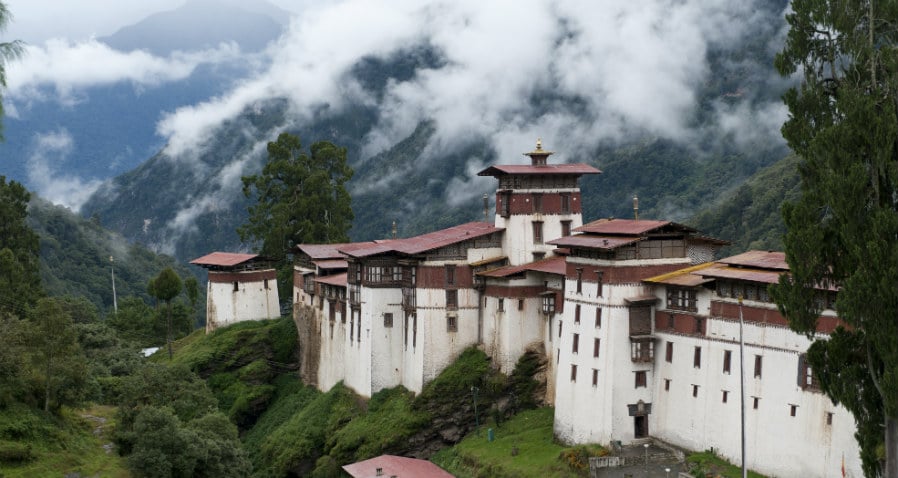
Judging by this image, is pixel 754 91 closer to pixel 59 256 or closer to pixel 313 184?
pixel 313 184

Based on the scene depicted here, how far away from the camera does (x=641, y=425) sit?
169ft

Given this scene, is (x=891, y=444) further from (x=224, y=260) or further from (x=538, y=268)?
(x=224, y=260)

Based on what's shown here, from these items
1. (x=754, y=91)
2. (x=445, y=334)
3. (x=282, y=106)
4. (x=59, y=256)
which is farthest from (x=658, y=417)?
(x=282, y=106)

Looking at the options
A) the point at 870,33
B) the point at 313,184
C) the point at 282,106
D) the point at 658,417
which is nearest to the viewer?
the point at 870,33

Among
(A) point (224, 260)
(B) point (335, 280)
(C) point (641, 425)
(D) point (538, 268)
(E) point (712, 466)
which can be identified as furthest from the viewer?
(A) point (224, 260)

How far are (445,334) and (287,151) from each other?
3451 cm

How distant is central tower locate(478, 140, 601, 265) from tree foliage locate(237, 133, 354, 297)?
25919mm

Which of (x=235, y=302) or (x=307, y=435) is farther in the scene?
(x=235, y=302)

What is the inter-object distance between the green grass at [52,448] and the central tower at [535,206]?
78.4 ft

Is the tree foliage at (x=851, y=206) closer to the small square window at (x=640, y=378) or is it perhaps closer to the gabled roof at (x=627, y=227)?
the gabled roof at (x=627, y=227)

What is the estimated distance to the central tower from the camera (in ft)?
203

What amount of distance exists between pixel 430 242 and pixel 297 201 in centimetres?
2792

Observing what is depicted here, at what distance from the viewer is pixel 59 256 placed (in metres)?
134

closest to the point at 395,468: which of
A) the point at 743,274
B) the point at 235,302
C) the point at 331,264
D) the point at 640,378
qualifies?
the point at 640,378
